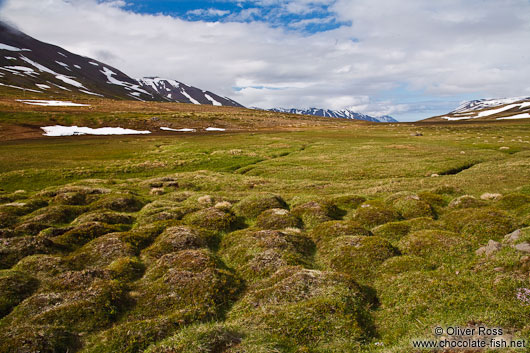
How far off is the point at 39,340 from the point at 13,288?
4.99 meters

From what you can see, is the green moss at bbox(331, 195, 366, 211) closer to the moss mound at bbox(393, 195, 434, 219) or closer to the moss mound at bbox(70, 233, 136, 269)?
the moss mound at bbox(393, 195, 434, 219)

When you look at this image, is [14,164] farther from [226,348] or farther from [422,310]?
[422,310]

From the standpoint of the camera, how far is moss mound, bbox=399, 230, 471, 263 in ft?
46.8

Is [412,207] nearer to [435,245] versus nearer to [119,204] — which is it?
[435,245]

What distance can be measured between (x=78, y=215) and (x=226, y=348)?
22486 millimetres

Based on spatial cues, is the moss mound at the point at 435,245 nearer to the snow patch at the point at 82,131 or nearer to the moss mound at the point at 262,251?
the moss mound at the point at 262,251

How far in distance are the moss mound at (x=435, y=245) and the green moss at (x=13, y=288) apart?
17.6 metres

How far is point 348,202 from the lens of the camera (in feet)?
88.5

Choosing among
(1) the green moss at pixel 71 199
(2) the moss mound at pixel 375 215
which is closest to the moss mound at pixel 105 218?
(1) the green moss at pixel 71 199

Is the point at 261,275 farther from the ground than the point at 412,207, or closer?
closer

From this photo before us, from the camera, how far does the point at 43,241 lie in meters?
17.3

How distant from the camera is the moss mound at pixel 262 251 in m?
14.4

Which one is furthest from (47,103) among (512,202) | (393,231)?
(512,202)

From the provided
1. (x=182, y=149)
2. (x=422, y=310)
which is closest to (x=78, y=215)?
(x=422, y=310)
